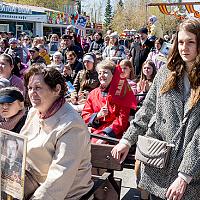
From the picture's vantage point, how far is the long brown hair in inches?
87.0

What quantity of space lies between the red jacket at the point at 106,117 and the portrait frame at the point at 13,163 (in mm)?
1983

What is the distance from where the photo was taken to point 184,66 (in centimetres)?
230

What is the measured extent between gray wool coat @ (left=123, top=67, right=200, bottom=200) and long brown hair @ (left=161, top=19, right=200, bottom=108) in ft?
0.11

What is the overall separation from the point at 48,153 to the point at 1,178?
1.09 ft

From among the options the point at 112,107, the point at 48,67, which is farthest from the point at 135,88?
the point at 48,67

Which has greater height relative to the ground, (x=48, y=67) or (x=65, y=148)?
(x=48, y=67)

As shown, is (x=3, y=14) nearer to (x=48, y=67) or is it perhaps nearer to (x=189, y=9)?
(x=189, y=9)

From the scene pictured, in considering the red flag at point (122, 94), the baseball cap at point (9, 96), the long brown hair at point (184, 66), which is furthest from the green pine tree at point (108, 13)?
the long brown hair at point (184, 66)

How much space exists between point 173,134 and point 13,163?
0.95 meters

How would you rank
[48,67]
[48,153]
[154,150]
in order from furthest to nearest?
[48,67] → [48,153] → [154,150]

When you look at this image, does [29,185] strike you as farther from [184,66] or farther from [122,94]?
[122,94]

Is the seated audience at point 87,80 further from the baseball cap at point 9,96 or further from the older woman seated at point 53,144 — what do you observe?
the older woman seated at point 53,144

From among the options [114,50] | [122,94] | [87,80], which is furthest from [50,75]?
[114,50]

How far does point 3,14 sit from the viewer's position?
41.1 metres
